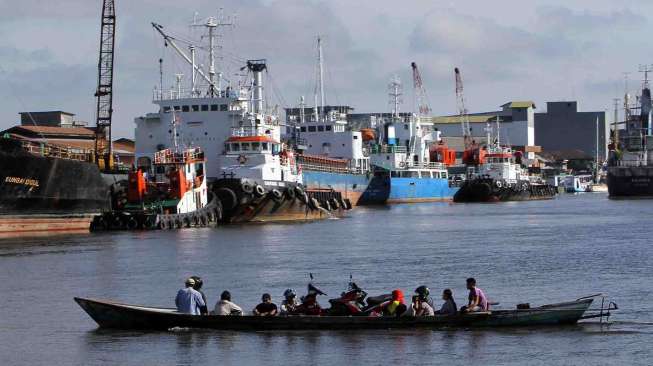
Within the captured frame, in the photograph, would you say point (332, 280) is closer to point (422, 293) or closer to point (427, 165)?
point (422, 293)

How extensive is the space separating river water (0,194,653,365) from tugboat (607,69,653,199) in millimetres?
66438

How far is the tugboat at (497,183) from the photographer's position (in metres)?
149

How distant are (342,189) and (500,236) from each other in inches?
2004

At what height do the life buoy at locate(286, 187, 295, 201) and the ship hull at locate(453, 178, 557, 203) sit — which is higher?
the ship hull at locate(453, 178, 557, 203)

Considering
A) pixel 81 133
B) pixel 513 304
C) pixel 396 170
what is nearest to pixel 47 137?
pixel 81 133

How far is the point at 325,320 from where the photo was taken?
31781 mm

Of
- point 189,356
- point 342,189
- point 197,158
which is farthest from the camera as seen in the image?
point 342,189

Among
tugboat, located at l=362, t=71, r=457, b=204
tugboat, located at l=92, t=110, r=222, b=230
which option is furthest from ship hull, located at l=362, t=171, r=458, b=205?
tugboat, located at l=92, t=110, r=222, b=230

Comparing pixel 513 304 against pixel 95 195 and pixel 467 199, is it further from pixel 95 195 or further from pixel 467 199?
pixel 467 199

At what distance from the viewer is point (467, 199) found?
15138 centimetres

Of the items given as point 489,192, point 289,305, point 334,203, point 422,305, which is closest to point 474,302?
point 422,305

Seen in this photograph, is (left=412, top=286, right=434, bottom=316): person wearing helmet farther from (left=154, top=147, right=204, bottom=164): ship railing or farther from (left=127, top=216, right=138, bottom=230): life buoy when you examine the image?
(left=154, top=147, right=204, bottom=164): ship railing

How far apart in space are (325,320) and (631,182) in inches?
5020

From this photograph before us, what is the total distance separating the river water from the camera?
30.2 meters
